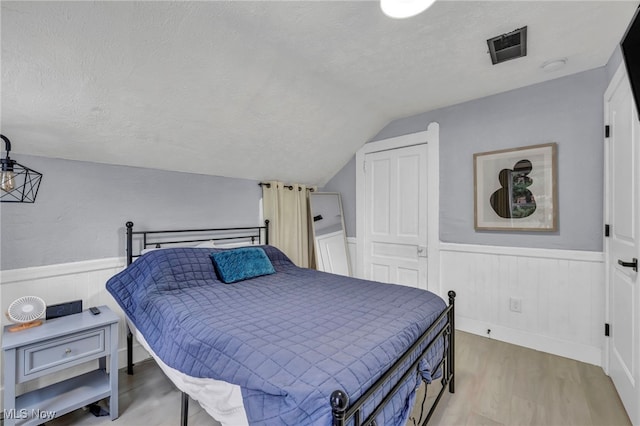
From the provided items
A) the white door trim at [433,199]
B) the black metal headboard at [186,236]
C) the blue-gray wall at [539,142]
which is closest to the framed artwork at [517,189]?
the blue-gray wall at [539,142]

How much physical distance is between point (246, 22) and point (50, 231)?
1.97 metres

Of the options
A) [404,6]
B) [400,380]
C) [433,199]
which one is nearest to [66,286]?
[400,380]

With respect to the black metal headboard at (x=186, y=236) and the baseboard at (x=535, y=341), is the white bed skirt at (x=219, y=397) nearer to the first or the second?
the black metal headboard at (x=186, y=236)

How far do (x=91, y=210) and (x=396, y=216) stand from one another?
3.00 m

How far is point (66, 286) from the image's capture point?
2.10 metres

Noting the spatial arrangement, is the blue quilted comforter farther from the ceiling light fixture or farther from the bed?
the ceiling light fixture

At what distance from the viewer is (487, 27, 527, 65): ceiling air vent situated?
1.94 metres

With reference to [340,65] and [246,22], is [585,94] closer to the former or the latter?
[340,65]

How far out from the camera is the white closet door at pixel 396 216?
332 centimetres

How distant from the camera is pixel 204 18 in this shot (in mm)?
1604

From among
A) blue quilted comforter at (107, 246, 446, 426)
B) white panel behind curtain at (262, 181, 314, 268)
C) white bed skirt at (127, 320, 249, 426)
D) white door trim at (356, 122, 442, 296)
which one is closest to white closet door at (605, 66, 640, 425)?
blue quilted comforter at (107, 246, 446, 426)

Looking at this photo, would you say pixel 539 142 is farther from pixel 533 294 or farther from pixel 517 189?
pixel 533 294

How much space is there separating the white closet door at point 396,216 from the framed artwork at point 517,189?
1.96 ft

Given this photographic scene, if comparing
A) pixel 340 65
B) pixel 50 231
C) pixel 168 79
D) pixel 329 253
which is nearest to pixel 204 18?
pixel 168 79
